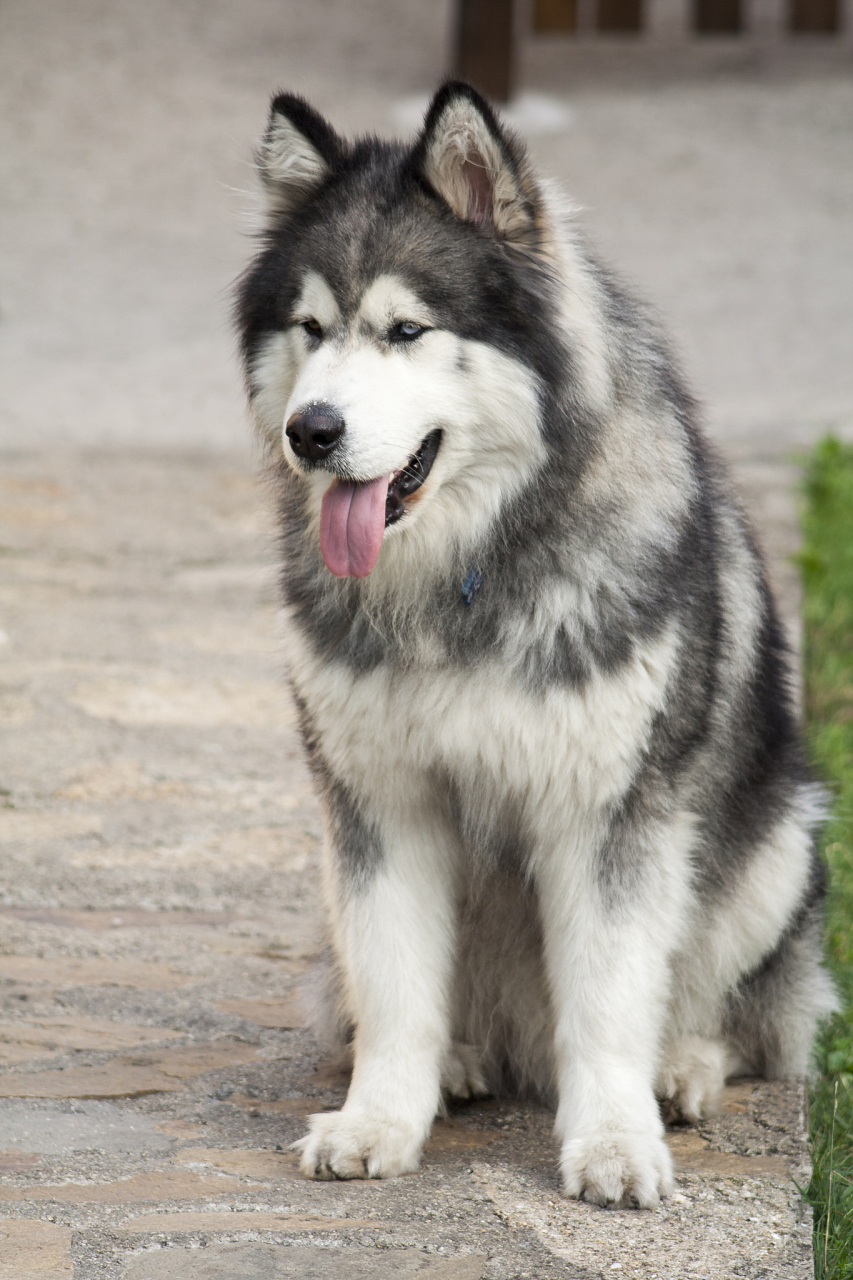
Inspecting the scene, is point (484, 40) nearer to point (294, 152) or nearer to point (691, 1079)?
point (294, 152)

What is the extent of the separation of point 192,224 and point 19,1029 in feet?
25.9

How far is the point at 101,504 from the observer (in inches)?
263

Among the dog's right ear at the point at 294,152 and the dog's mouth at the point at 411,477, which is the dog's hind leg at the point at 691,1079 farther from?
the dog's right ear at the point at 294,152

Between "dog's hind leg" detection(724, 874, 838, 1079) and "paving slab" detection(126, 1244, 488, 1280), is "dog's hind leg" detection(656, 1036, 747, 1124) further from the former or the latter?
"paving slab" detection(126, 1244, 488, 1280)

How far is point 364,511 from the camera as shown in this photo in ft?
7.93

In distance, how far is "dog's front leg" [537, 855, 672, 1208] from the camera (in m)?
2.44

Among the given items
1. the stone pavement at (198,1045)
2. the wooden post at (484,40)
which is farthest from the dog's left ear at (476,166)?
the wooden post at (484,40)

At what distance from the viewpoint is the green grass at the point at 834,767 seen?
2416 mm

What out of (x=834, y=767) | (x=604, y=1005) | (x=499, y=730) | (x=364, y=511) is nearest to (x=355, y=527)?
(x=364, y=511)

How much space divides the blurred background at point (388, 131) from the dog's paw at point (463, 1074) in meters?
5.32

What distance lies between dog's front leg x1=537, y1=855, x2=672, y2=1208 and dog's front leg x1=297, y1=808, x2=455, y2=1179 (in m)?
0.21

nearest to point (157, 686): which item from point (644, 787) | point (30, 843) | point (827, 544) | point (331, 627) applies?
point (30, 843)

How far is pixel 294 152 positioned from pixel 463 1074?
1762mm

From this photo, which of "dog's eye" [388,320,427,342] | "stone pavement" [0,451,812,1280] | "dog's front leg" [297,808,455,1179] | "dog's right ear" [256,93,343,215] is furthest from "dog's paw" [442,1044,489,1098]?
"dog's right ear" [256,93,343,215]
